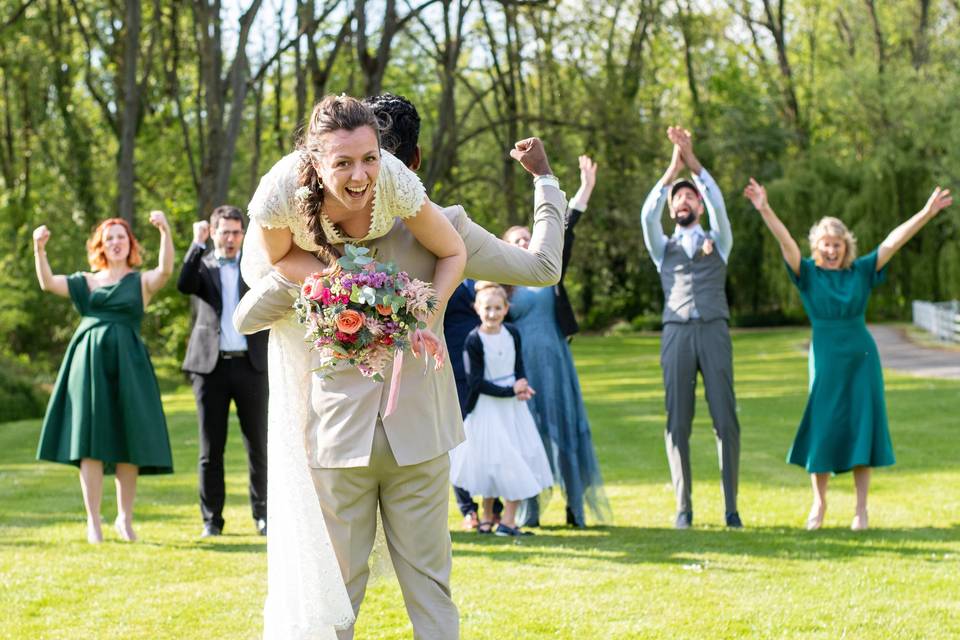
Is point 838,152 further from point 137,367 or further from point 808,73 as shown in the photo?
point 137,367

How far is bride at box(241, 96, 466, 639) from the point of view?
12.9 feet

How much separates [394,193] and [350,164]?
0.58 ft

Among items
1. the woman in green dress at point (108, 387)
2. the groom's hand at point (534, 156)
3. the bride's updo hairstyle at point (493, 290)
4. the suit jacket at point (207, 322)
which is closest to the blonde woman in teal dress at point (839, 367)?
the bride's updo hairstyle at point (493, 290)

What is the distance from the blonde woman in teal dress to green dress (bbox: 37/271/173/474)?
4.76 m

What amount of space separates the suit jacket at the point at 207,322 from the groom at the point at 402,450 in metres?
5.15

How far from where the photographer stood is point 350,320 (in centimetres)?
384

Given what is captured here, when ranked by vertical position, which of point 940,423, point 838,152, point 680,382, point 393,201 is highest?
point 838,152

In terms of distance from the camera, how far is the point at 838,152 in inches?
1912

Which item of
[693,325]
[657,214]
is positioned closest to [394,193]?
[657,214]

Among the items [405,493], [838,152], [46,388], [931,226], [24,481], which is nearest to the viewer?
[405,493]

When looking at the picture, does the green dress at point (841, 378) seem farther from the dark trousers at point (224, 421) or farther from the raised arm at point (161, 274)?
the raised arm at point (161, 274)

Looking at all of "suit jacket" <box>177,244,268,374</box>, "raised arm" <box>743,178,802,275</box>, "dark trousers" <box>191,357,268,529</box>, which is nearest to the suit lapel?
"suit jacket" <box>177,244,268,374</box>

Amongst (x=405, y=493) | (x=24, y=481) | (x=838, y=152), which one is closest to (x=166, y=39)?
(x=24, y=481)

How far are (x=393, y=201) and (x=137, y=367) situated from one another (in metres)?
5.84
